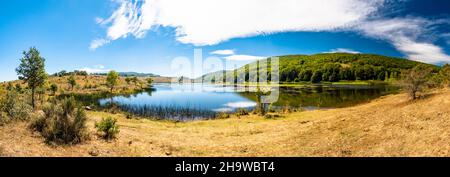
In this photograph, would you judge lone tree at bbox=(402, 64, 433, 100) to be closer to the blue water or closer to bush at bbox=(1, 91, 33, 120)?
the blue water

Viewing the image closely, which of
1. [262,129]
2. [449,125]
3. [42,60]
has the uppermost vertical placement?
[42,60]

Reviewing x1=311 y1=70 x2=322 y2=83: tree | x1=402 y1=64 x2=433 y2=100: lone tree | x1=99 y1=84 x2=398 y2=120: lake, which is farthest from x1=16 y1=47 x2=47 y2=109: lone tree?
x1=311 y1=70 x2=322 y2=83: tree

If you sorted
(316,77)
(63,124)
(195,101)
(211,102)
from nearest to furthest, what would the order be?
(63,124) < (211,102) < (195,101) < (316,77)

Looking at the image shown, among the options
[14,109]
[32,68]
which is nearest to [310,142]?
[14,109]


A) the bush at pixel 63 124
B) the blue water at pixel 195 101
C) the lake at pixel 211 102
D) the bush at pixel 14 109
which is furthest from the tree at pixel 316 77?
the bush at pixel 63 124

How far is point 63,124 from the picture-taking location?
49.0 feet

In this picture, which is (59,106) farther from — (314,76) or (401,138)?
(314,76)

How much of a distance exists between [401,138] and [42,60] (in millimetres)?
43076

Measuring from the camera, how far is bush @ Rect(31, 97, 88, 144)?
1438 cm

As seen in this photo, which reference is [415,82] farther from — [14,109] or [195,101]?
[195,101]

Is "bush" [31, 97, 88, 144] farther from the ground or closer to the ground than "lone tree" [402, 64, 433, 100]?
closer to the ground
